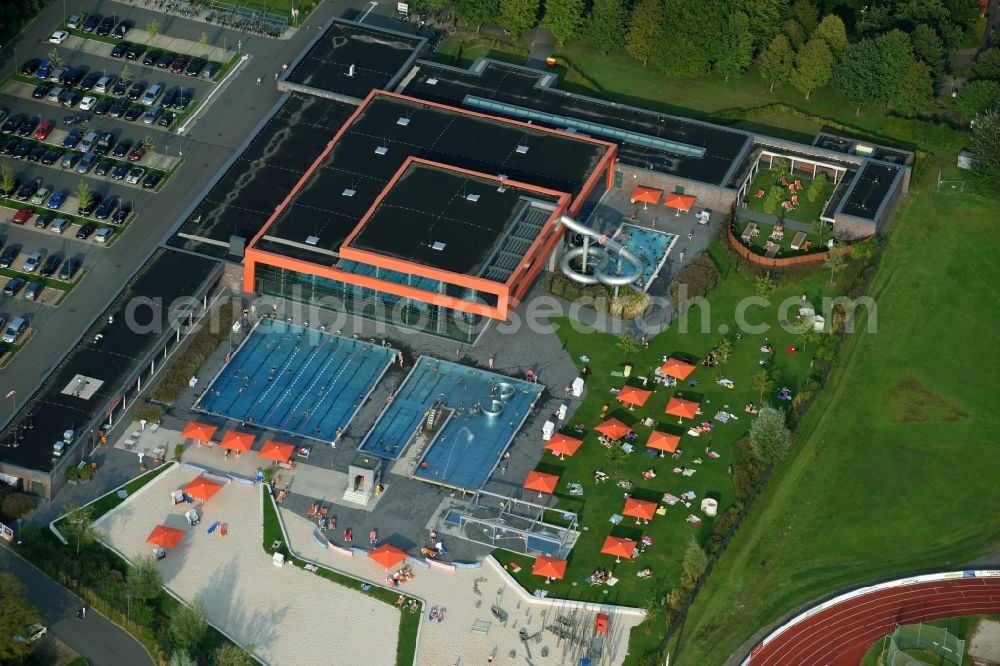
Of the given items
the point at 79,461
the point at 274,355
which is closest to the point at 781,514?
the point at 274,355

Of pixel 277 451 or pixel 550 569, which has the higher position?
pixel 277 451

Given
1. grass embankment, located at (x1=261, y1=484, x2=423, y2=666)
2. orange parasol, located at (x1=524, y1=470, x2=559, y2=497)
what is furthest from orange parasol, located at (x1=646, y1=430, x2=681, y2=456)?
grass embankment, located at (x1=261, y1=484, x2=423, y2=666)

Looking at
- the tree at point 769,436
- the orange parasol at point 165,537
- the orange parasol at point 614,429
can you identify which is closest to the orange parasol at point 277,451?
the orange parasol at point 165,537

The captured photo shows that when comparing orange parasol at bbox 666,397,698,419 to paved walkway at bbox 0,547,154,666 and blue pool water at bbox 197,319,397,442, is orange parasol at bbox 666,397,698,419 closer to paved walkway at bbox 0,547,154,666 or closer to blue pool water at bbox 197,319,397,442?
blue pool water at bbox 197,319,397,442

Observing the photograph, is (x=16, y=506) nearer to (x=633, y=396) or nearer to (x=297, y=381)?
(x=297, y=381)

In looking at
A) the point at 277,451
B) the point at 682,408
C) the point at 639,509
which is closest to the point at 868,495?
the point at 682,408

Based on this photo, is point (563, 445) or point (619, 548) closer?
point (619, 548)

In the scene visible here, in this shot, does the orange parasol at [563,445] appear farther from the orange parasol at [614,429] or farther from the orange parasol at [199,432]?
the orange parasol at [199,432]
